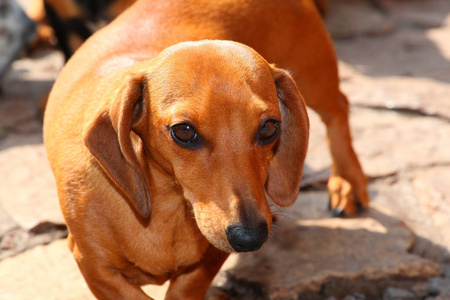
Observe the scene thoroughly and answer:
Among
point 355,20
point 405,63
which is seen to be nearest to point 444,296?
point 405,63

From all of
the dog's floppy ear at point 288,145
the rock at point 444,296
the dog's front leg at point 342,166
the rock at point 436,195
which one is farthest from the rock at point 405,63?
the dog's floppy ear at point 288,145

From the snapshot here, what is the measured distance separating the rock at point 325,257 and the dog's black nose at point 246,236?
0.97 metres

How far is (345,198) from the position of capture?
359 cm

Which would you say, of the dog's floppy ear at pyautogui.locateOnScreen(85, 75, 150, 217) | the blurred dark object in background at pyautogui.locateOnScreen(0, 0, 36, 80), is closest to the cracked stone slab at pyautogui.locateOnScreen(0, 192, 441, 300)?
the dog's floppy ear at pyautogui.locateOnScreen(85, 75, 150, 217)

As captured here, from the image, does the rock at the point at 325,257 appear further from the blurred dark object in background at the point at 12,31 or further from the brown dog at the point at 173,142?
the blurred dark object in background at the point at 12,31

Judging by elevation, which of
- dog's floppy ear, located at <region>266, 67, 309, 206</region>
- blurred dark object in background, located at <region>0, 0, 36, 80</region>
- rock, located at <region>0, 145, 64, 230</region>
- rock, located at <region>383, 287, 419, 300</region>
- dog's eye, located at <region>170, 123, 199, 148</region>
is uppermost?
dog's eye, located at <region>170, 123, 199, 148</region>

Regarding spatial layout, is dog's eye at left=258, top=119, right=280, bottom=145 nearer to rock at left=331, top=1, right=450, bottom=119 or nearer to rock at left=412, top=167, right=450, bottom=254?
rock at left=412, top=167, right=450, bottom=254

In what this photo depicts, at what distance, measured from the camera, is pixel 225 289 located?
10.0ft

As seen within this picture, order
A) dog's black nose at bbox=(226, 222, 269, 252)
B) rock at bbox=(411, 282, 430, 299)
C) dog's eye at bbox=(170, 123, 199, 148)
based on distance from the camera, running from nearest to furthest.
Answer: dog's black nose at bbox=(226, 222, 269, 252), dog's eye at bbox=(170, 123, 199, 148), rock at bbox=(411, 282, 430, 299)

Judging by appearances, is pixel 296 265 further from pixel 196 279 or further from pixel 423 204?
pixel 423 204

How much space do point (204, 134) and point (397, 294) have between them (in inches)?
57.3

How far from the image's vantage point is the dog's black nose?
2.07 meters

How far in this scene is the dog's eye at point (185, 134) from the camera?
2182mm

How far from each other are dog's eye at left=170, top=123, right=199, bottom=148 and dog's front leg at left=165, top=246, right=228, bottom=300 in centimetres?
63
